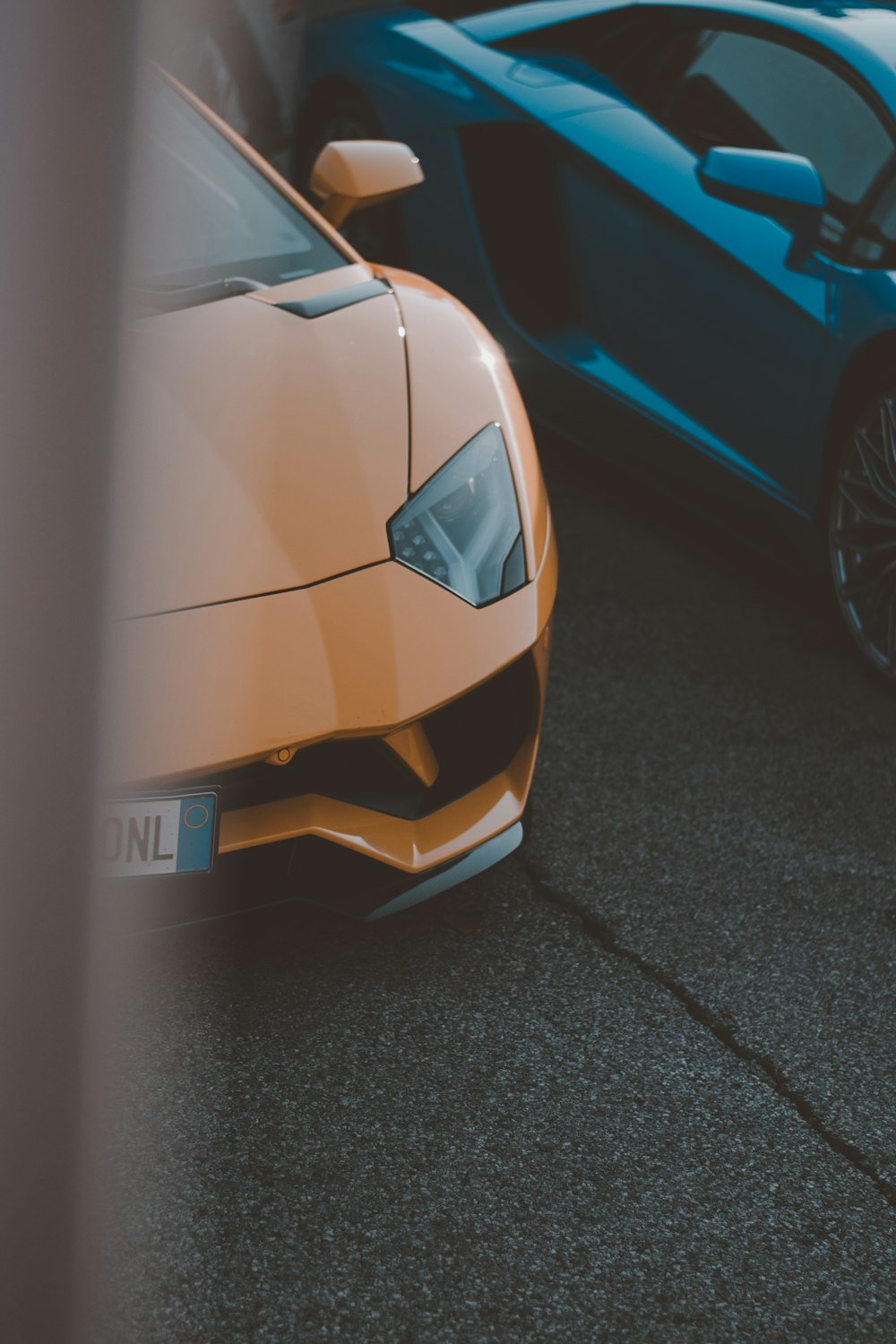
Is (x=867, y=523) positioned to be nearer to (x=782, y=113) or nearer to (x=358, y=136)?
(x=782, y=113)

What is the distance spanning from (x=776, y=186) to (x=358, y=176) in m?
0.84

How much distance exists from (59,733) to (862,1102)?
1.24m

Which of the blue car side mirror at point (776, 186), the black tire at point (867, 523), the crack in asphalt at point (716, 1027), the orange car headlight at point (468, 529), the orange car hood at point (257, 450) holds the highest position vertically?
the blue car side mirror at point (776, 186)

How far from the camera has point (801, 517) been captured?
2.98 metres

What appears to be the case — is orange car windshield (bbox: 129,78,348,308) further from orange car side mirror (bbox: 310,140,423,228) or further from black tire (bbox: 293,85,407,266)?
black tire (bbox: 293,85,407,266)

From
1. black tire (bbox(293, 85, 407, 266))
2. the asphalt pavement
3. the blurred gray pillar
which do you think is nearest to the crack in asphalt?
the asphalt pavement

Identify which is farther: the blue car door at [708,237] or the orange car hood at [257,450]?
the blue car door at [708,237]

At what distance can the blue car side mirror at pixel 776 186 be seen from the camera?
275 centimetres

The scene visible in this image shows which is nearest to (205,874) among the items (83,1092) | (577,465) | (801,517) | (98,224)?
(83,1092)

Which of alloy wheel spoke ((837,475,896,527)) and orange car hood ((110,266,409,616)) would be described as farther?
alloy wheel spoke ((837,475,896,527))

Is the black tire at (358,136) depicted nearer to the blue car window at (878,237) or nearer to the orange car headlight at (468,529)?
the blue car window at (878,237)

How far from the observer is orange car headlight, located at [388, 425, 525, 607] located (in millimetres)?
1990

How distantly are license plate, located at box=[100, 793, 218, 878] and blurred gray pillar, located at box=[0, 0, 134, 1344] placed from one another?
266mm

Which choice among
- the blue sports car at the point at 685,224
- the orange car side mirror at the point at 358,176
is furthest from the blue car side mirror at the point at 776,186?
the orange car side mirror at the point at 358,176
